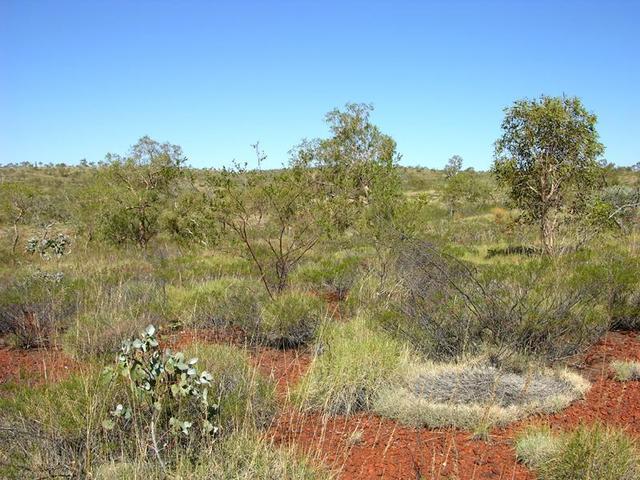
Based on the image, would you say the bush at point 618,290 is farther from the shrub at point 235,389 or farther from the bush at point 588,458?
the shrub at point 235,389

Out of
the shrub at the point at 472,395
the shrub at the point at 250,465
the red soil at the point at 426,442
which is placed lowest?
the red soil at the point at 426,442

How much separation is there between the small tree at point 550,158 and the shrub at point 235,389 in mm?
11017

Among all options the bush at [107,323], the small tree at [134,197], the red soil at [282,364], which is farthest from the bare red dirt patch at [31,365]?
the small tree at [134,197]

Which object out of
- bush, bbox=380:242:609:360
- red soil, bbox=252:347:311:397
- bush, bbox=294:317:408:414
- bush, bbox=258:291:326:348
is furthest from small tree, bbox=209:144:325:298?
bush, bbox=294:317:408:414

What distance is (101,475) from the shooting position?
3375 mm

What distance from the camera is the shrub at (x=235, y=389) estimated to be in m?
4.38

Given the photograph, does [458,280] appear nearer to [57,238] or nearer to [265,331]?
[265,331]

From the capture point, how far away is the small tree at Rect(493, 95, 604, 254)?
1456 centimetres

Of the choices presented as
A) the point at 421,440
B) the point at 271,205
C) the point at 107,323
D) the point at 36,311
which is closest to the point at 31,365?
the point at 107,323

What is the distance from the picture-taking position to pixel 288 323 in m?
7.84

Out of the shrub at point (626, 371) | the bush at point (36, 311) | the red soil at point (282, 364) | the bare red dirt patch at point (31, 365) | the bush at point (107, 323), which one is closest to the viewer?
the bare red dirt patch at point (31, 365)

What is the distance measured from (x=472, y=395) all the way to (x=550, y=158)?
11598mm

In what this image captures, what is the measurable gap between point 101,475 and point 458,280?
552 cm

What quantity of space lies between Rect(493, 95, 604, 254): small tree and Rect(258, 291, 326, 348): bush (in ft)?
28.1
